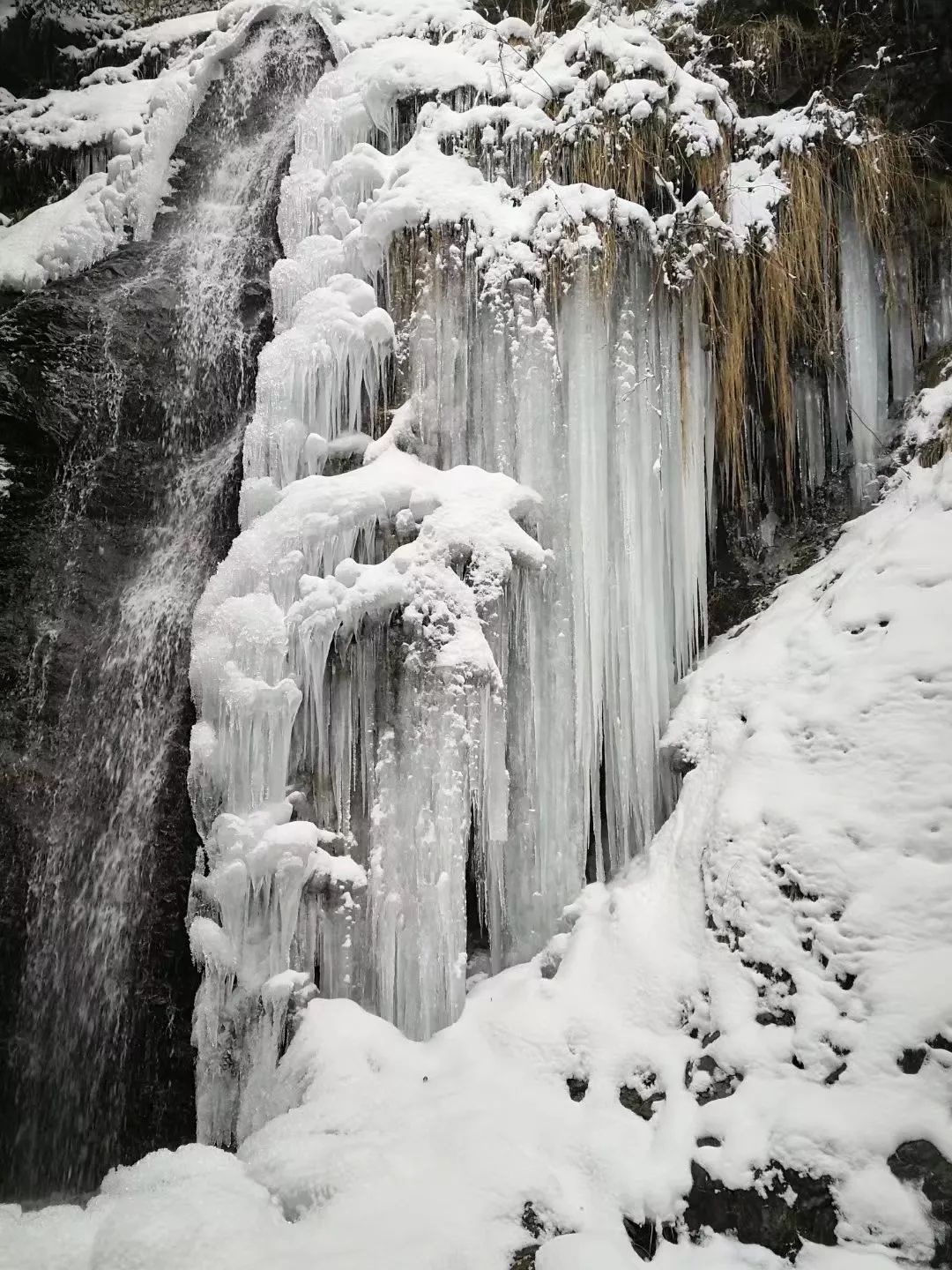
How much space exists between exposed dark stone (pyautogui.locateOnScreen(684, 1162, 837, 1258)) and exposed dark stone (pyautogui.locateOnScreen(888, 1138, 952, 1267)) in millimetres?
214

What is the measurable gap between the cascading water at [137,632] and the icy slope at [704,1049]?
141 cm

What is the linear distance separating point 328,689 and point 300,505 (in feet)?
2.85

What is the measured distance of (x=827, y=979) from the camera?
9.20 ft

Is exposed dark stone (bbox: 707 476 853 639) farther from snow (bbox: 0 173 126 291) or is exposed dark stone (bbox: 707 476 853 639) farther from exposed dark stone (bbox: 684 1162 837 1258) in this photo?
snow (bbox: 0 173 126 291)

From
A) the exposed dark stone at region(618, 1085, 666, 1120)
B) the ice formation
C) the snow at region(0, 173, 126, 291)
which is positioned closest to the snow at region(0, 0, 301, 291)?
the snow at region(0, 173, 126, 291)

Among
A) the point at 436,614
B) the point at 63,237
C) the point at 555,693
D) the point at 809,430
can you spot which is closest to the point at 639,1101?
the point at 555,693

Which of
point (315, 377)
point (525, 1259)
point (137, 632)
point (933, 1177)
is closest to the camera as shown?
point (933, 1177)

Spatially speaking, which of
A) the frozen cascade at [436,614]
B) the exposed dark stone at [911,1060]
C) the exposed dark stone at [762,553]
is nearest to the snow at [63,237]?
the frozen cascade at [436,614]

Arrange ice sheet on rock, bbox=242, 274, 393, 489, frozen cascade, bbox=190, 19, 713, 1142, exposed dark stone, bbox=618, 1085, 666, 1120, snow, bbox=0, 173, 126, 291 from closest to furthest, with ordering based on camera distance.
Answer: exposed dark stone, bbox=618, 1085, 666, 1120 < frozen cascade, bbox=190, 19, 713, 1142 < ice sheet on rock, bbox=242, 274, 393, 489 < snow, bbox=0, 173, 126, 291

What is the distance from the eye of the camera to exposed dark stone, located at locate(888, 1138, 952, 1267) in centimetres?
224

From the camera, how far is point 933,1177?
2309 millimetres

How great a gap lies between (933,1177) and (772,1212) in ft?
1.54

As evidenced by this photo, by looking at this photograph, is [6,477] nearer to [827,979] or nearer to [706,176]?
[706,176]

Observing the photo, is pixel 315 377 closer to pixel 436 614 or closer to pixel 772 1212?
pixel 436 614
